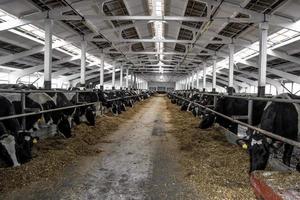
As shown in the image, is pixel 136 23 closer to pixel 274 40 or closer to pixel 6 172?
pixel 274 40

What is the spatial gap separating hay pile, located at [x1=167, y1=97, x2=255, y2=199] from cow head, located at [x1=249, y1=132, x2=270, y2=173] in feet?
0.79

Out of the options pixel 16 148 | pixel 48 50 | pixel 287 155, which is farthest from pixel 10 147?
pixel 48 50

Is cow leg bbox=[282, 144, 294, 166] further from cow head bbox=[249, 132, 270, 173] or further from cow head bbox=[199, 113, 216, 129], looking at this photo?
cow head bbox=[199, 113, 216, 129]

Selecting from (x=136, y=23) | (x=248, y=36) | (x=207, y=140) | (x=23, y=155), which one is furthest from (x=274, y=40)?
(x=23, y=155)

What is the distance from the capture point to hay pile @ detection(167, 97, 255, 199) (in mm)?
4543

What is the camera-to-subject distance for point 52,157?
6375mm

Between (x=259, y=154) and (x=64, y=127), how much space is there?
569cm

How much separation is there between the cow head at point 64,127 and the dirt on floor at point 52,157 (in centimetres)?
24

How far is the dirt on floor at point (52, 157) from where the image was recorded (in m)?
4.90

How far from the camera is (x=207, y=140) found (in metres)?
8.94

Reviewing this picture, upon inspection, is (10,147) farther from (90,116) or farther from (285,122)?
(90,116)

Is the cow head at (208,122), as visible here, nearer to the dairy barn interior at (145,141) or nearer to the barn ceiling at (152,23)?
the dairy barn interior at (145,141)

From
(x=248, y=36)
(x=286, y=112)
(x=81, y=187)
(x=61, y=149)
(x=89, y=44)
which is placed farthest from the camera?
(x=89, y=44)

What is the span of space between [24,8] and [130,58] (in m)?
20.4
